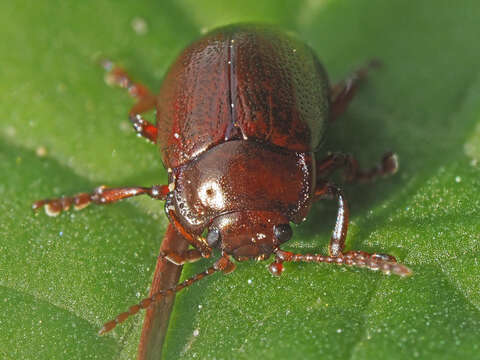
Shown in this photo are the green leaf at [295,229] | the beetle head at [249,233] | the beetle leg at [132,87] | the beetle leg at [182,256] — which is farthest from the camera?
the beetle leg at [132,87]


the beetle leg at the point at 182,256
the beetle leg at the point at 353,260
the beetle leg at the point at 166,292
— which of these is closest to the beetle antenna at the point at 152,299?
the beetle leg at the point at 166,292

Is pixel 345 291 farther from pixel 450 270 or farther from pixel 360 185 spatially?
pixel 360 185

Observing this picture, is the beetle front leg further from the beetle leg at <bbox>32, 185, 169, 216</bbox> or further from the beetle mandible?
the beetle leg at <bbox>32, 185, 169, 216</bbox>

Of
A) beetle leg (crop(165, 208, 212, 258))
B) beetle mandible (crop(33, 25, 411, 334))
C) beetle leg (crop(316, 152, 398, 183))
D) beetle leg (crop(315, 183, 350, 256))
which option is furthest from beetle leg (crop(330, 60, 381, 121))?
beetle leg (crop(165, 208, 212, 258))

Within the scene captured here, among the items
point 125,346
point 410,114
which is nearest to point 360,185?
point 410,114

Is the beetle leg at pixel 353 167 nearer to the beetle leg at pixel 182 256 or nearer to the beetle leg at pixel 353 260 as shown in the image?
the beetle leg at pixel 353 260

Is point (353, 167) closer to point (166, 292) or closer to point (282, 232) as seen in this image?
point (282, 232)
